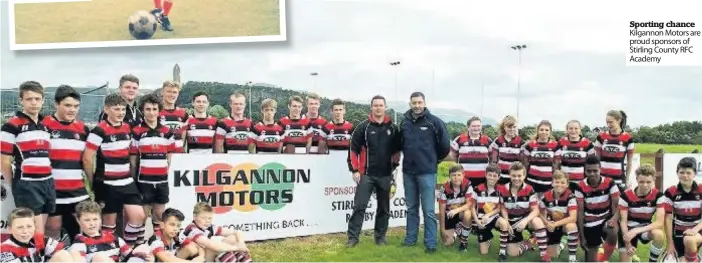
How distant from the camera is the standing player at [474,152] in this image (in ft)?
20.5

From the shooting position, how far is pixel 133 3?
5.51 metres

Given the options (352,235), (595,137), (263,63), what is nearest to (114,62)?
(263,63)

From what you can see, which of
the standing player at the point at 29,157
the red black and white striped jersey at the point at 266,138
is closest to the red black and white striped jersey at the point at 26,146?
the standing player at the point at 29,157

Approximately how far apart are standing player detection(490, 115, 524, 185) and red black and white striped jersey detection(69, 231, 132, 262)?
3390 mm

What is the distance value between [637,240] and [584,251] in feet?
1.46

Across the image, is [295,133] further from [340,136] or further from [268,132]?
[340,136]

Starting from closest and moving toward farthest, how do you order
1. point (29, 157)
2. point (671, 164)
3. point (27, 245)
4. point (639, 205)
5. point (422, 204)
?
point (27, 245), point (29, 157), point (639, 205), point (422, 204), point (671, 164)

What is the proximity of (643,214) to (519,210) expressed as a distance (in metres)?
0.99

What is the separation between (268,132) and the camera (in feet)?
20.1

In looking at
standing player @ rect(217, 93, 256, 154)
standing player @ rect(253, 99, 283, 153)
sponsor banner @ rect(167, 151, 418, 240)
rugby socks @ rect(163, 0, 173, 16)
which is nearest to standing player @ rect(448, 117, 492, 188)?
sponsor banner @ rect(167, 151, 418, 240)

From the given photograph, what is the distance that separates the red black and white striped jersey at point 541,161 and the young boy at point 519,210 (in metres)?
0.37

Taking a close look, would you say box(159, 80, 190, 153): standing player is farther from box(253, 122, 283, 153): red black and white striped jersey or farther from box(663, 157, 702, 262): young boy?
box(663, 157, 702, 262): young boy

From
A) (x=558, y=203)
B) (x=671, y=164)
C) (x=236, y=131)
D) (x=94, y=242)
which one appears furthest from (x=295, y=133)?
(x=671, y=164)

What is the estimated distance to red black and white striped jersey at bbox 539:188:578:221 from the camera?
5.63m
